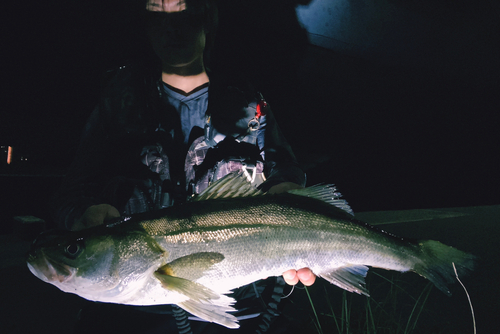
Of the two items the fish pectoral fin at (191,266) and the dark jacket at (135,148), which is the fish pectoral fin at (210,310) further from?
the dark jacket at (135,148)

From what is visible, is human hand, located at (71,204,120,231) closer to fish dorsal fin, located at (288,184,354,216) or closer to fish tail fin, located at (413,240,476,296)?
fish dorsal fin, located at (288,184,354,216)

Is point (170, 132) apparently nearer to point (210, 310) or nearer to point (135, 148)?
point (135, 148)

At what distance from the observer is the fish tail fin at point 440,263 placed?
1.27m

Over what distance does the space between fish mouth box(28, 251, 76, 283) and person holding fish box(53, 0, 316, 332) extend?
27.8 inches

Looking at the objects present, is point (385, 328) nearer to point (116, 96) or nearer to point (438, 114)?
point (116, 96)

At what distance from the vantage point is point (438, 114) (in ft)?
46.5

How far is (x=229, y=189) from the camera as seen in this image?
1.27 meters

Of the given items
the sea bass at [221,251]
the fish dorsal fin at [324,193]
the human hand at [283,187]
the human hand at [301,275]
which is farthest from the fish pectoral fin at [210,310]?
the human hand at [283,187]

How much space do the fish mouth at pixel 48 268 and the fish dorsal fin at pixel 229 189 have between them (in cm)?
55

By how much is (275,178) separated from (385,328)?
1.24 metres

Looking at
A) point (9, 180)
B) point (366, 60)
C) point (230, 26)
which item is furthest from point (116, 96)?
point (366, 60)

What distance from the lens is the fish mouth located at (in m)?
0.97

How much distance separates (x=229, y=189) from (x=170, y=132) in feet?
3.08

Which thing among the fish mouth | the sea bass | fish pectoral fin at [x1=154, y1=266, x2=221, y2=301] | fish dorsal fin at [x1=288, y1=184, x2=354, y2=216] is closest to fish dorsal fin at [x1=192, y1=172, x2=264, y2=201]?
the sea bass
